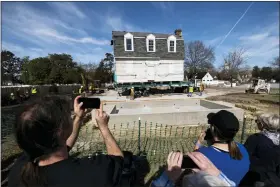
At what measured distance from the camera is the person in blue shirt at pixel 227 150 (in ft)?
4.99

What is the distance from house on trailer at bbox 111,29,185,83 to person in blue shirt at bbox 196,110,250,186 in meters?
21.4

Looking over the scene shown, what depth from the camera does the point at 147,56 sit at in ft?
78.8

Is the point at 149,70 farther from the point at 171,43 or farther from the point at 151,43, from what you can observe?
the point at 171,43

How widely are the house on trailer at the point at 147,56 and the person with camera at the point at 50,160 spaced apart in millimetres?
21684

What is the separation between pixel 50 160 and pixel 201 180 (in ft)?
2.87

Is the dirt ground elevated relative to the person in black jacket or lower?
lower

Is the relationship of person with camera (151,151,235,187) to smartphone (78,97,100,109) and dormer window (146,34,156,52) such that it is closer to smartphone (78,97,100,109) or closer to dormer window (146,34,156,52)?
smartphone (78,97,100,109)

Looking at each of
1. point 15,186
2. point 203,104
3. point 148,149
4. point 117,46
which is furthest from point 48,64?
point 15,186

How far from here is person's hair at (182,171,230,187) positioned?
972mm

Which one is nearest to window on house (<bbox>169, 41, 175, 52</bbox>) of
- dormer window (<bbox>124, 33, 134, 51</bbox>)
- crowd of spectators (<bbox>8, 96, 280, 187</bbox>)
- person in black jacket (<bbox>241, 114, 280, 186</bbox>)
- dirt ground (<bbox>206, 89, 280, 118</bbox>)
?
dormer window (<bbox>124, 33, 134, 51</bbox>)

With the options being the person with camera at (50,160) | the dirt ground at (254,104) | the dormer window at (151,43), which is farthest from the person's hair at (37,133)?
the dormer window at (151,43)

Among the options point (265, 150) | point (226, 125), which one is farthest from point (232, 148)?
point (265, 150)

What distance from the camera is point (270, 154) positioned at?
87.5 inches

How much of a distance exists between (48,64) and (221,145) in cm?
4246
